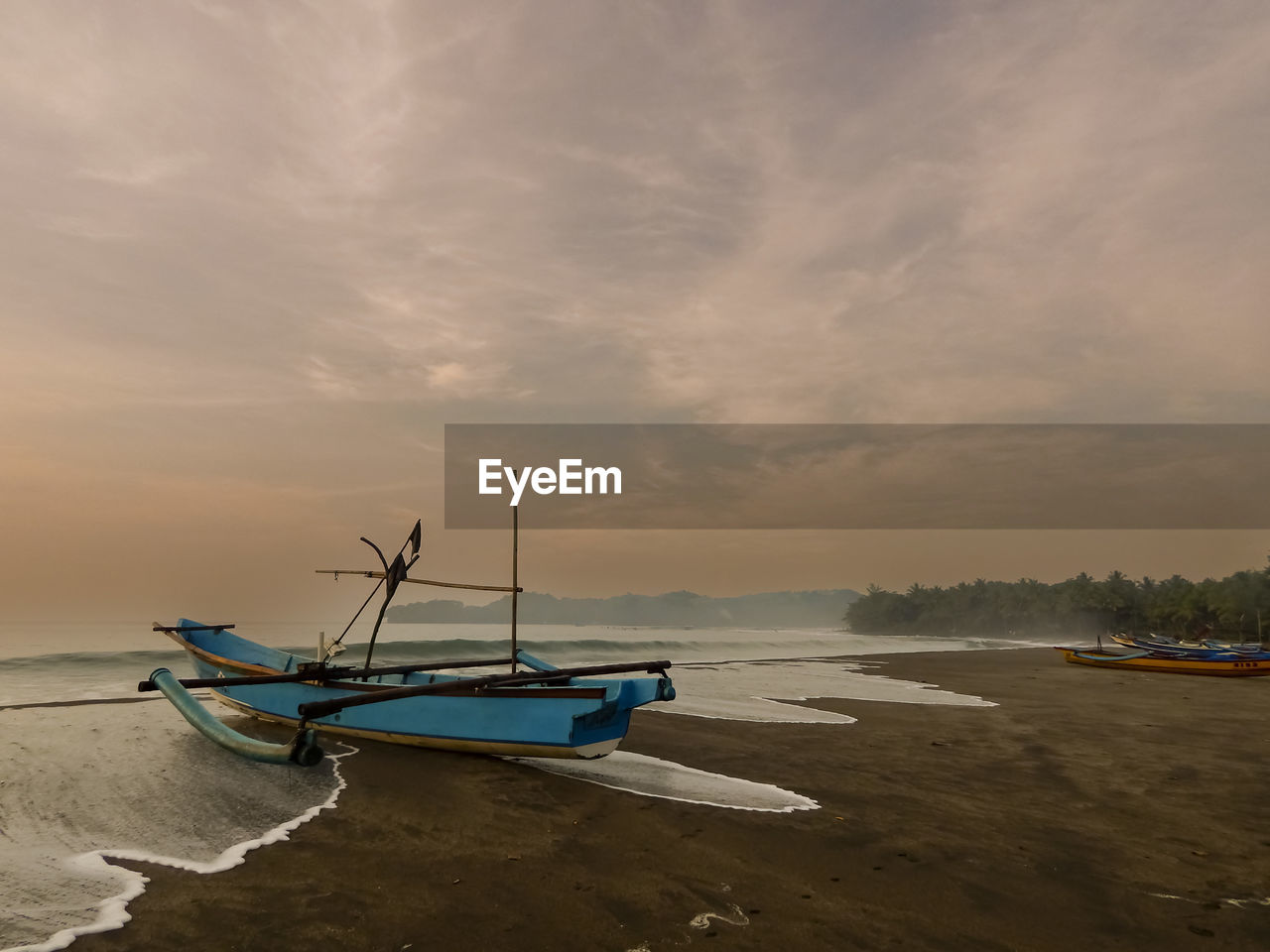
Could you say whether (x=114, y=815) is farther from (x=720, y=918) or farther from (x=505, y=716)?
(x=720, y=918)

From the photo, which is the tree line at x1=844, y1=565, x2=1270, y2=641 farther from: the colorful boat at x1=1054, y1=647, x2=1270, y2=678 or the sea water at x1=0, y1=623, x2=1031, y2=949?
the sea water at x1=0, y1=623, x2=1031, y2=949

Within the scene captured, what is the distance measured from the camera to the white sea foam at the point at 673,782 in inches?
356

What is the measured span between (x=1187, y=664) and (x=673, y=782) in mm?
29240

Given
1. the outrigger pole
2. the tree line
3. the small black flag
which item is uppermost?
the small black flag

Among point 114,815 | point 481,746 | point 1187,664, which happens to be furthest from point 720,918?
point 1187,664

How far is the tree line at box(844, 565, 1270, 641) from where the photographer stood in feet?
226

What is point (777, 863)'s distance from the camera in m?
6.86

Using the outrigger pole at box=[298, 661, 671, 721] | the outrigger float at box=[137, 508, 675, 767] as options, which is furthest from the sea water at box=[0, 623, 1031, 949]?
the outrigger pole at box=[298, 661, 671, 721]

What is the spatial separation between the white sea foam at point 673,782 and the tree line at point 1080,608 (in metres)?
42.0

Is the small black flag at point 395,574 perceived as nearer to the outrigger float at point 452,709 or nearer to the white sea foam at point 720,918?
the outrigger float at point 452,709

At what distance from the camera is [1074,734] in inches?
559

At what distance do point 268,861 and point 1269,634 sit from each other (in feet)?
273

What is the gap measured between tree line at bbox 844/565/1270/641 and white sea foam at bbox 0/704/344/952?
156 ft

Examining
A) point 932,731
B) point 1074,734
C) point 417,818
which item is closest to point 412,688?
point 417,818
